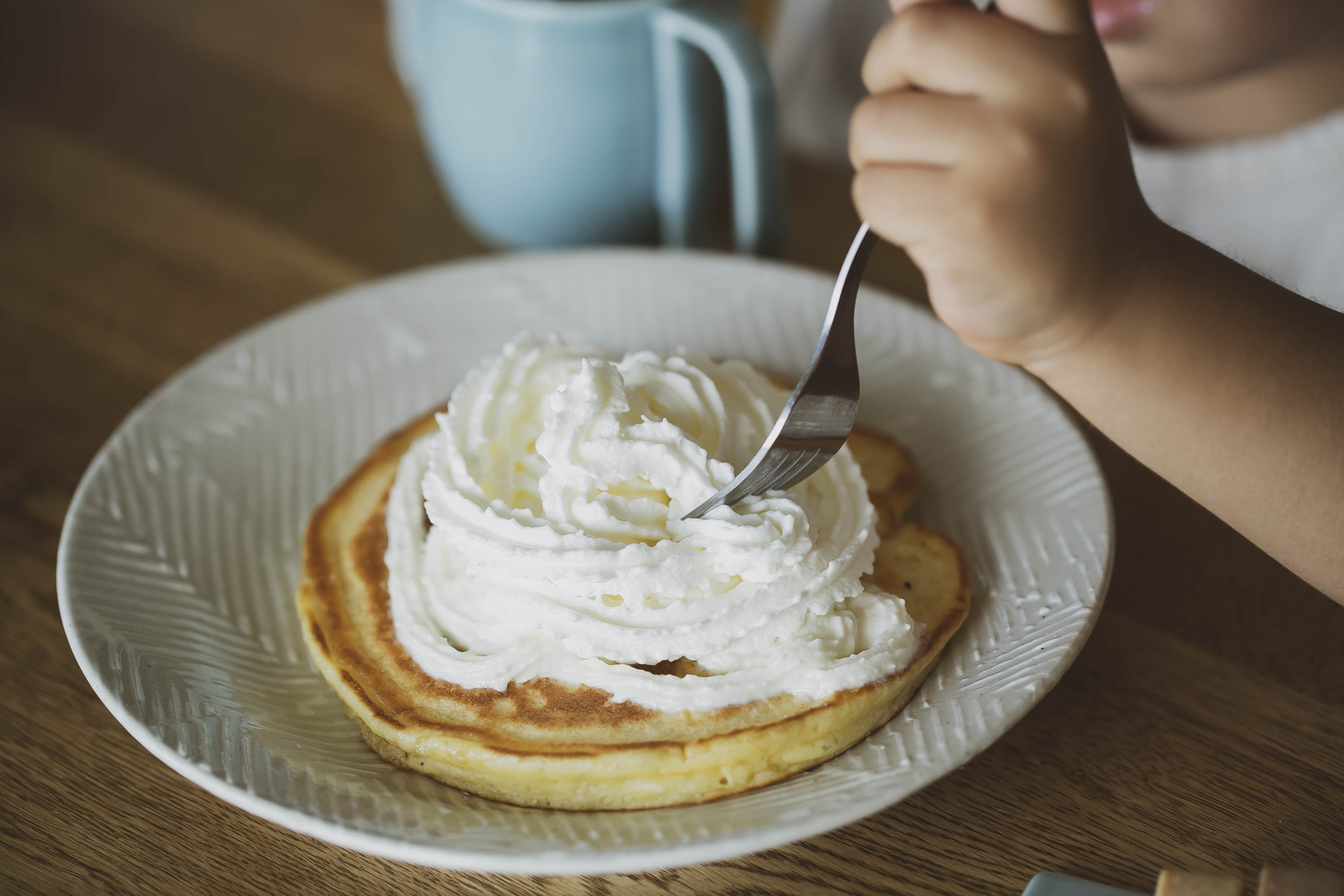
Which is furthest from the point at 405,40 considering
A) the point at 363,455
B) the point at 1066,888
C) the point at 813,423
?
the point at 1066,888

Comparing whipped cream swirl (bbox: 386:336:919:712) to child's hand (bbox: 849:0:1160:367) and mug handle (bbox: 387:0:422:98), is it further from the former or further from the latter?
mug handle (bbox: 387:0:422:98)

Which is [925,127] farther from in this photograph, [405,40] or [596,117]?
[405,40]

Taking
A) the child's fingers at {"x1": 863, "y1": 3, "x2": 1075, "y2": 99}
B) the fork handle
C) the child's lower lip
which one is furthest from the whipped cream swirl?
the child's lower lip

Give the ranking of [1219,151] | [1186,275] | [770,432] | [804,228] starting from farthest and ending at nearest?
[804,228], [1219,151], [770,432], [1186,275]

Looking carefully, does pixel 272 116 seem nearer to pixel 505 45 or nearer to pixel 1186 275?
pixel 505 45

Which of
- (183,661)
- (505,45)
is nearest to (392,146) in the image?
(505,45)
